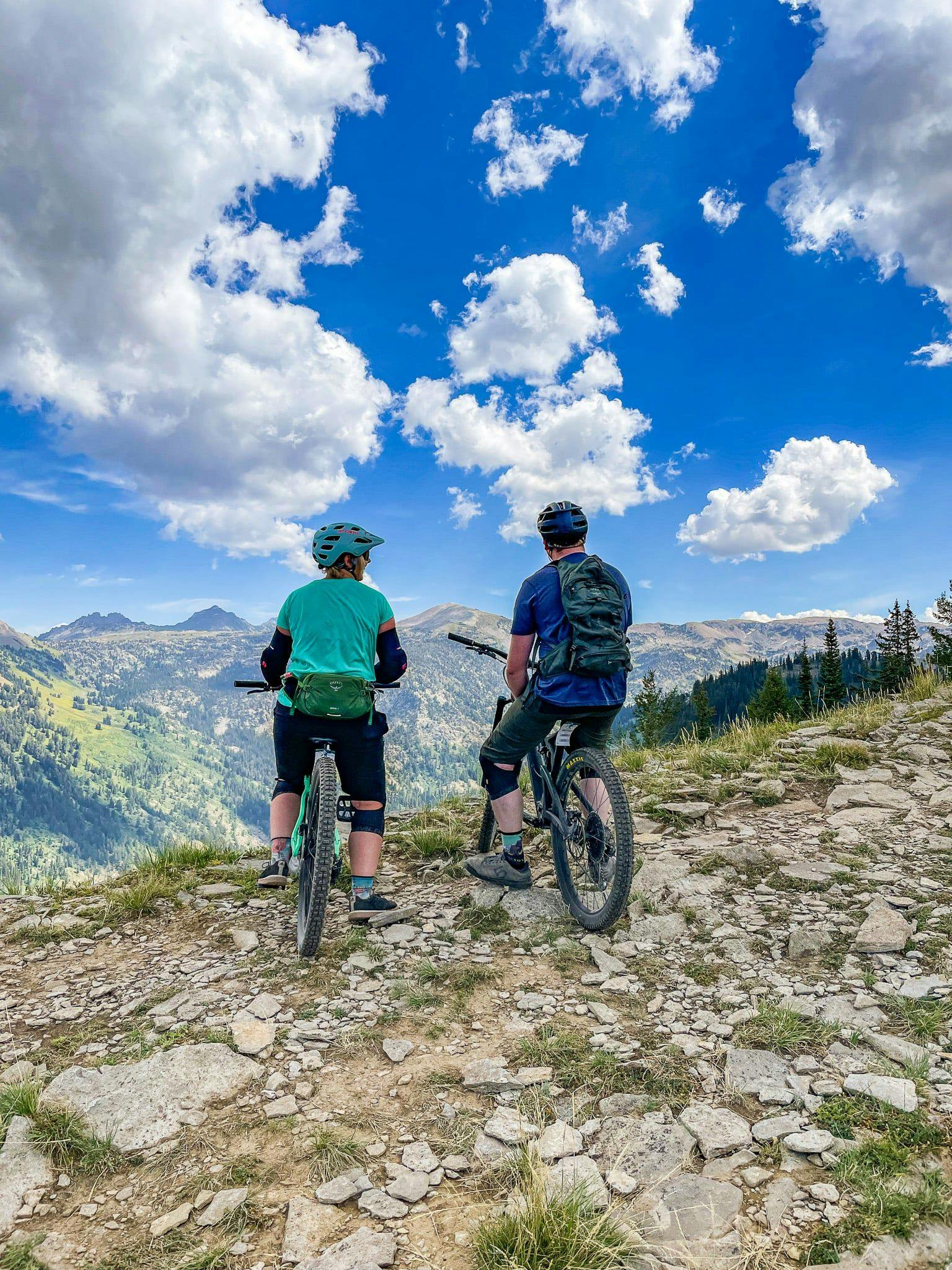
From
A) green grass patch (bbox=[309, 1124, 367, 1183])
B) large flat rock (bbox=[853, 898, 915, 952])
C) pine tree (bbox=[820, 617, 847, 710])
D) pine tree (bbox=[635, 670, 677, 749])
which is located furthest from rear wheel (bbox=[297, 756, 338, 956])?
pine tree (bbox=[635, 670, 677, 749])

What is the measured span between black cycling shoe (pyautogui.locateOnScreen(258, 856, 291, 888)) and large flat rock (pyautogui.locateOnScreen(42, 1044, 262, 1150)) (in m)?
1.74

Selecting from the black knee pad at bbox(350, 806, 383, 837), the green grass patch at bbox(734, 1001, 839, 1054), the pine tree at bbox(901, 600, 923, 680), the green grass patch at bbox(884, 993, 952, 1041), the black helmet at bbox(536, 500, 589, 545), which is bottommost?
the green grass patch at bbox(734, 1001, 839, 1054)

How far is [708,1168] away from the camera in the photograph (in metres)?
2.78

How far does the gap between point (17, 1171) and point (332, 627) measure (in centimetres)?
379

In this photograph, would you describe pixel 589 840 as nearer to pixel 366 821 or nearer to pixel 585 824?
pixel 585 824

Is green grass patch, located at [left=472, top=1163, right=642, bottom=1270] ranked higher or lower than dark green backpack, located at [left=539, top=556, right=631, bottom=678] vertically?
lower

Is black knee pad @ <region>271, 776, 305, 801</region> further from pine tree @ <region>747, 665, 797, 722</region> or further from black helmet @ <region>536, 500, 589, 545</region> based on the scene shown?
pine tree @ <region>747, 665, 797, 722</region>

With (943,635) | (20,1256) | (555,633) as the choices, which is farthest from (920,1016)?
(943,635)

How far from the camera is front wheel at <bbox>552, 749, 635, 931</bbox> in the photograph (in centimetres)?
509

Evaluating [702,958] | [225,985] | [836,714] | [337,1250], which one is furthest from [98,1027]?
[836,714]

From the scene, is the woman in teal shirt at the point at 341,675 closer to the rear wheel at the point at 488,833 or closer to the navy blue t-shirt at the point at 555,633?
the navy blue t-shirt at the point at 555,633

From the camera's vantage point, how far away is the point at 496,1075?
3.59 m

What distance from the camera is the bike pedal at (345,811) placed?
5723 mm

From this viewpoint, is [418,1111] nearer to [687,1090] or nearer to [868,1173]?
[687,1090]
